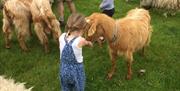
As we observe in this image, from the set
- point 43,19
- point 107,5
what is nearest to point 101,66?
point 107,5

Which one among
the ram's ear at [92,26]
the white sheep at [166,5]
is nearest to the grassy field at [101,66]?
the white sheep at [166,5]

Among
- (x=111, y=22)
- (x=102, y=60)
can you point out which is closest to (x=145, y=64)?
(x=102, y=60)

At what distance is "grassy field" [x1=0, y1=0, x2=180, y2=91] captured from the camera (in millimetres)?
8094

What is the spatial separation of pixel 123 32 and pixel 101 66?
1.38 metres

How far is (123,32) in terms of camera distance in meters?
7.51

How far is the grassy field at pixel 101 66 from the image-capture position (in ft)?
26.6

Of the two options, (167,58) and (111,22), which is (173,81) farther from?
(111,22)

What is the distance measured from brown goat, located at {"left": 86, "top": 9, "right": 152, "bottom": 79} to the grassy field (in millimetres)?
286

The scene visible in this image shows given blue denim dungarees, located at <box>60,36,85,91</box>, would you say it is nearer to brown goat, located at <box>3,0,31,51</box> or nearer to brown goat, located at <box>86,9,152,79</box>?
brown goat, located at <box>86,9,152,79</box>

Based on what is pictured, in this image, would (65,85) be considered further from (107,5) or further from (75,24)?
(107,5)

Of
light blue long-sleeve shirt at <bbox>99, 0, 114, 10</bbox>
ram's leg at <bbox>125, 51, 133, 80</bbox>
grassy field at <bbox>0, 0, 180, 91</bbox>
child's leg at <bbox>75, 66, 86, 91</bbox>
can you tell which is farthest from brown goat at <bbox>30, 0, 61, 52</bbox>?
child's leg at <bbox>75, 66, 86, 91</bbox>

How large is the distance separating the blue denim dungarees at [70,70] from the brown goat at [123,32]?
61 cm

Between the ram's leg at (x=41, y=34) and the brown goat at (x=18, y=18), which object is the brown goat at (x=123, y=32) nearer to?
the ram's leg at (x=41, y=34)

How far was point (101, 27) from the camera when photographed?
7023 millimetres
